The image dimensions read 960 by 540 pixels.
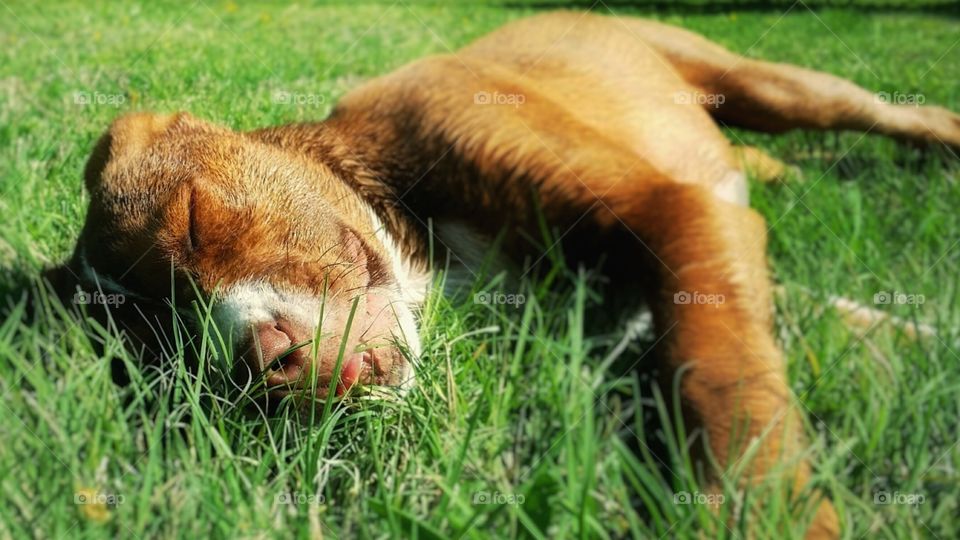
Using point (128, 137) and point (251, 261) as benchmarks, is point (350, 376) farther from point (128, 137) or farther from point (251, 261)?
point (128, 137)

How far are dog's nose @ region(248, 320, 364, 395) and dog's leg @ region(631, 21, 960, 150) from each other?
3.16 m

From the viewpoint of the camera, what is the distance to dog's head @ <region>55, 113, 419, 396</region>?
2.30 m

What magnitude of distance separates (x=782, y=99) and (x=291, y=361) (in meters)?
3.60

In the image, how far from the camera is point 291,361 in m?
2.25

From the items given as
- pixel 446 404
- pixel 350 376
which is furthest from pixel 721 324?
pixel 350 376

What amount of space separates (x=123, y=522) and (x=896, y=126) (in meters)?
4.40

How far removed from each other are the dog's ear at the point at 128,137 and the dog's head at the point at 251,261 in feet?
0.07

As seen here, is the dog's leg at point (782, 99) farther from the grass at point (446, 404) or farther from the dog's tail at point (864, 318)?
the dog's tail at point (864, 318)

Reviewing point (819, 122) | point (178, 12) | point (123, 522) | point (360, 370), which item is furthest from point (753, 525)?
point (178, 12)

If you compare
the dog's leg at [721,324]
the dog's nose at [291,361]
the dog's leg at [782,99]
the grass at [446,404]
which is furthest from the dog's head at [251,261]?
the dog's leg at [782,99]

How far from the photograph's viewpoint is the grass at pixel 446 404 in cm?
189

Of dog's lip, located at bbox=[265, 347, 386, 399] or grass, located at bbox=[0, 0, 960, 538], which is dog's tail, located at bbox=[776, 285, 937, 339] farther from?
dog's lip, located at bbox=[265, 347, 386, 399]

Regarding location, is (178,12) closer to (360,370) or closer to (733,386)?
(360,370)

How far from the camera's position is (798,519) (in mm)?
1917
